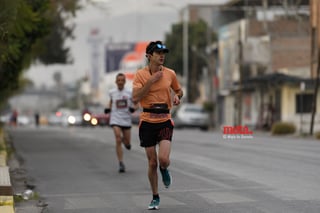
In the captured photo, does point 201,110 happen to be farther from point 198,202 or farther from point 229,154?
point 198,202

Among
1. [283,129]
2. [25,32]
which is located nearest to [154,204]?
[25,32]

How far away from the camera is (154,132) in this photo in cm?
1073

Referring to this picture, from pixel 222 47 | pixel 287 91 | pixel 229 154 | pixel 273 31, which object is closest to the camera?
pixel 229 154

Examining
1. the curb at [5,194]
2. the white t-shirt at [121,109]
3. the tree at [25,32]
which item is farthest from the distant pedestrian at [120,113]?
the curb at [5,194]

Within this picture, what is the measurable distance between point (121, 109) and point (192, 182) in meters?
2.97

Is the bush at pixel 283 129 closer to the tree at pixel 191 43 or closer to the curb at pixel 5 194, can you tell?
the curb at pixel 5 194

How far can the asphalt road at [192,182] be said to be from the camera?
11.2 m

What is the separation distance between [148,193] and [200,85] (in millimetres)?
74666

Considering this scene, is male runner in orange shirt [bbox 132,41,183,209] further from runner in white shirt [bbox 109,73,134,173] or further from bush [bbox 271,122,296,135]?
bush [bbox 271,122,296,135]

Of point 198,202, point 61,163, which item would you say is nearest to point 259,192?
point 198,202

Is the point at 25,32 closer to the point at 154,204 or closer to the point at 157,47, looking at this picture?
the point at 157,47

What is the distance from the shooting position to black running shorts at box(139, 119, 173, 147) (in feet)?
35.1

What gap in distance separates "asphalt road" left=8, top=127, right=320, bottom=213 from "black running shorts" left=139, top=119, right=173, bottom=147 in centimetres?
91

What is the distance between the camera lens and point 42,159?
21.9 metres
